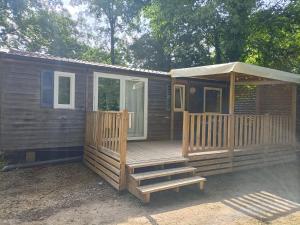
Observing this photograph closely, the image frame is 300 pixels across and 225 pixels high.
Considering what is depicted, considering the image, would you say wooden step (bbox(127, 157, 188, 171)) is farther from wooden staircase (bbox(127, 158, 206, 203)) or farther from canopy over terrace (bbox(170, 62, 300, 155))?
canopy over terrace (bbox(170, 62, 300, 155))

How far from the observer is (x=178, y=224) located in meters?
3.76

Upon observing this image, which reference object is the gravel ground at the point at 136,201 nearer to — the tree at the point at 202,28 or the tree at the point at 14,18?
the tree at the point at 202,28

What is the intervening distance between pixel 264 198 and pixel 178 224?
6.84ft

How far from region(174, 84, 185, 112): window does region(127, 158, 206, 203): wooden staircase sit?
12.3 ft

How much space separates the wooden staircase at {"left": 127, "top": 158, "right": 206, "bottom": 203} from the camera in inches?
179

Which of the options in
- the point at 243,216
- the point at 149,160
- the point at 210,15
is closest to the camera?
the point at 243,216

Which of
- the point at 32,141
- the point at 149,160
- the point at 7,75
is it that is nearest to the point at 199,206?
the point at 149,160

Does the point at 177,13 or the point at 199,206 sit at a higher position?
the point at 177,13

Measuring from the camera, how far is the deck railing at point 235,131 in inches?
229

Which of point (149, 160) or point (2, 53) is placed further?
point (2, 53)

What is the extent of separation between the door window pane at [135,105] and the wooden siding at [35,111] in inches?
24.0

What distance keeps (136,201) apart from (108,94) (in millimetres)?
4532

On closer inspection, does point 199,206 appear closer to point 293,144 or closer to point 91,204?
point 91,204

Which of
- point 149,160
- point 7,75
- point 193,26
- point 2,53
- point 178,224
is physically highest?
point 193,26
